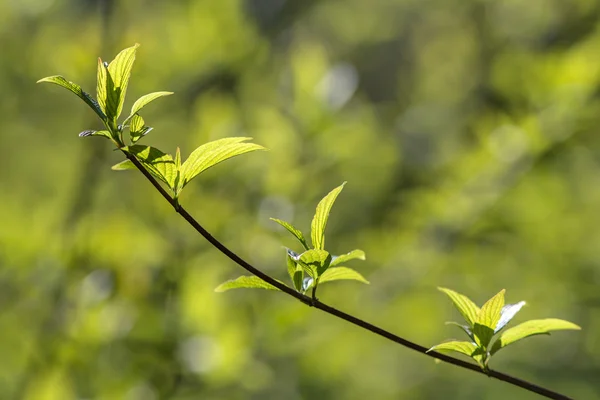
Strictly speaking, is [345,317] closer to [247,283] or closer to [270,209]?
[247,283]

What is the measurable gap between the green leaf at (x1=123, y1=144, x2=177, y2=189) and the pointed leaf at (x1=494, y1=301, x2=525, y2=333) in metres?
0.35

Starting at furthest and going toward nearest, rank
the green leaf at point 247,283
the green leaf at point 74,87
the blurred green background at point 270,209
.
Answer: the blurred green background at point 270,209, the green leaf at point 247,283, the green leaf at point 74,87

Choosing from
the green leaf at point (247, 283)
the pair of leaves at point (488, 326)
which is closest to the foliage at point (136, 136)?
the green leaf at point (247, 283)

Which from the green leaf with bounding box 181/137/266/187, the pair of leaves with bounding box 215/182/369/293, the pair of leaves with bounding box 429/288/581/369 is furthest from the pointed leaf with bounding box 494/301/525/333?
the green leaf with bounding box 181/137/266/187

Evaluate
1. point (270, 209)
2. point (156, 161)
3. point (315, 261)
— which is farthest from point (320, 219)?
point (270, 209)

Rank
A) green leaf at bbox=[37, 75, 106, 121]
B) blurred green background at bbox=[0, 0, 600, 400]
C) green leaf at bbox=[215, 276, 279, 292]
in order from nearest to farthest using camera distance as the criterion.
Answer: green leaf at bbox=[37, 75, 106, 121] → green leaf at bbox=[215, 276, 279, 292] → blurred green background at bbox=[0, 0, 600, 400]

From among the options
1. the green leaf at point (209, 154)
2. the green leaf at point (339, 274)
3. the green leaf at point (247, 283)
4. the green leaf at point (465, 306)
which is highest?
the green leaf at point (209, 154)

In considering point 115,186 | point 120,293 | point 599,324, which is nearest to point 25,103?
point 115,186

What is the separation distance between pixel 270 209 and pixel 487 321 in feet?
4.00

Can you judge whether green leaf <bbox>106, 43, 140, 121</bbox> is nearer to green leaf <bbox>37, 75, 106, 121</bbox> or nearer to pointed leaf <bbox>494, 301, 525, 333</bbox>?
green leaf <bbox>37, 75, 106, 121</bbox>

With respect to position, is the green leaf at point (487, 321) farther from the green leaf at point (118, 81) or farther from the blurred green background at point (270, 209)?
the blurred green background at point (270, 209)

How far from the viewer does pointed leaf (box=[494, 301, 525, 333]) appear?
71 cm

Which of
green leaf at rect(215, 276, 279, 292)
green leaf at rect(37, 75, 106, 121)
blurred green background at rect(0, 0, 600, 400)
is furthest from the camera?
blurred green background at rect(0, 0, 600, 400)

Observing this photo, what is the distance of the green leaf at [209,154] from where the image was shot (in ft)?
2.10
